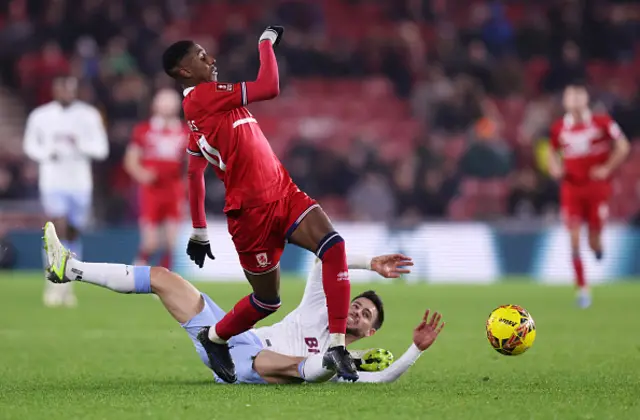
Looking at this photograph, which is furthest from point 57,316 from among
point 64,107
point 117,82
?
point 117,82

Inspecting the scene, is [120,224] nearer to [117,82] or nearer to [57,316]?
[117,82]

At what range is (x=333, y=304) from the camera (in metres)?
6.46

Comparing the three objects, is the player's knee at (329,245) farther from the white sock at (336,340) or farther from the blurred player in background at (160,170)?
the blurred player in background at (160,170)

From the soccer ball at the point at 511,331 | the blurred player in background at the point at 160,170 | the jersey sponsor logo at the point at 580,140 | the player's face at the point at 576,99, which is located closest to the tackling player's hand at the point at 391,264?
the soccer ball at the point at 511,331

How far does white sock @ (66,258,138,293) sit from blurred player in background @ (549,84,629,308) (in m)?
8.31

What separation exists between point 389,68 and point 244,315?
1623 centimetres

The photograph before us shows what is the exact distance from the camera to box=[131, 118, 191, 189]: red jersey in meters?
16.0

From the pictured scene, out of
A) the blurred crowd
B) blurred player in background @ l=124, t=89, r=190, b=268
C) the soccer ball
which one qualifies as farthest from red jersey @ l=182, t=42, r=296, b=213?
the blurred crowd

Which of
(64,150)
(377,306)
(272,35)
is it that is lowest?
(377,306)

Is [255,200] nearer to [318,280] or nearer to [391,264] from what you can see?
[318,280]

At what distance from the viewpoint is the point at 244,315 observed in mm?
6602

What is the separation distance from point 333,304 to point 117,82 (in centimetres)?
1529

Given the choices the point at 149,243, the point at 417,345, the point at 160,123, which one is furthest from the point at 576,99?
the point at 417,345

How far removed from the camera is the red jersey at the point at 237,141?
652 centimetres
